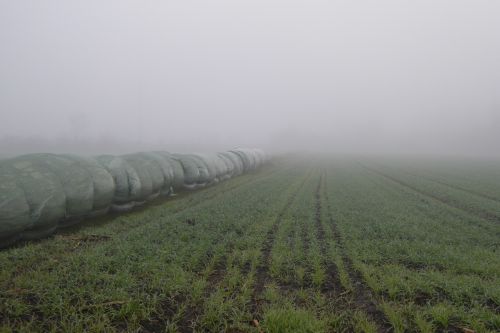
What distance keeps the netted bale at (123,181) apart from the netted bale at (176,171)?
316 centimetres

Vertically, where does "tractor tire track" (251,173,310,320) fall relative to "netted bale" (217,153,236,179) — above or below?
below

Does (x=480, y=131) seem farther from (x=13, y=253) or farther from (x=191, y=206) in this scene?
(x=13, y=253)

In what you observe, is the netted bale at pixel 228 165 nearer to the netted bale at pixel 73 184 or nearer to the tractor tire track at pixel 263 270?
the tractor tire track at pixel 263 270

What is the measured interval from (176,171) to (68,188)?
6811 millimetres

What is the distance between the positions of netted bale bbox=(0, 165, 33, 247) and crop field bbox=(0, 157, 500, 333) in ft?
1.26

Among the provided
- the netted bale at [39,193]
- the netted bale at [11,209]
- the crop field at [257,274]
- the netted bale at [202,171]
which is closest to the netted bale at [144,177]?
the crop field at [257,274]

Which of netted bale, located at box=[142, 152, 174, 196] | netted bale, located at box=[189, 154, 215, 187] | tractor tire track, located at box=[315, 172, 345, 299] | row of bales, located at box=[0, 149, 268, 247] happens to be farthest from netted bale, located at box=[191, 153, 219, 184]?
tractor tire track, located at box=[315, 172, 345, 299]

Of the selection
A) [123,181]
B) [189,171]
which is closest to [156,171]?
[123,181]

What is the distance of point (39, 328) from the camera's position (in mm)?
4309

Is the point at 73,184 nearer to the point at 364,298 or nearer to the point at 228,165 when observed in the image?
the point at 364,298

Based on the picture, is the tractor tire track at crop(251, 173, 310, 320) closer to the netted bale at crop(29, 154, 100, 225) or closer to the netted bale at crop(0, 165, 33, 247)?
the netted bale at crop(29, 154, 100, 225)

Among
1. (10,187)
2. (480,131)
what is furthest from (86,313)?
(480,131)

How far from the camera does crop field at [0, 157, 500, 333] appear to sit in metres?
4.68

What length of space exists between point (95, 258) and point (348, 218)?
8183mm
